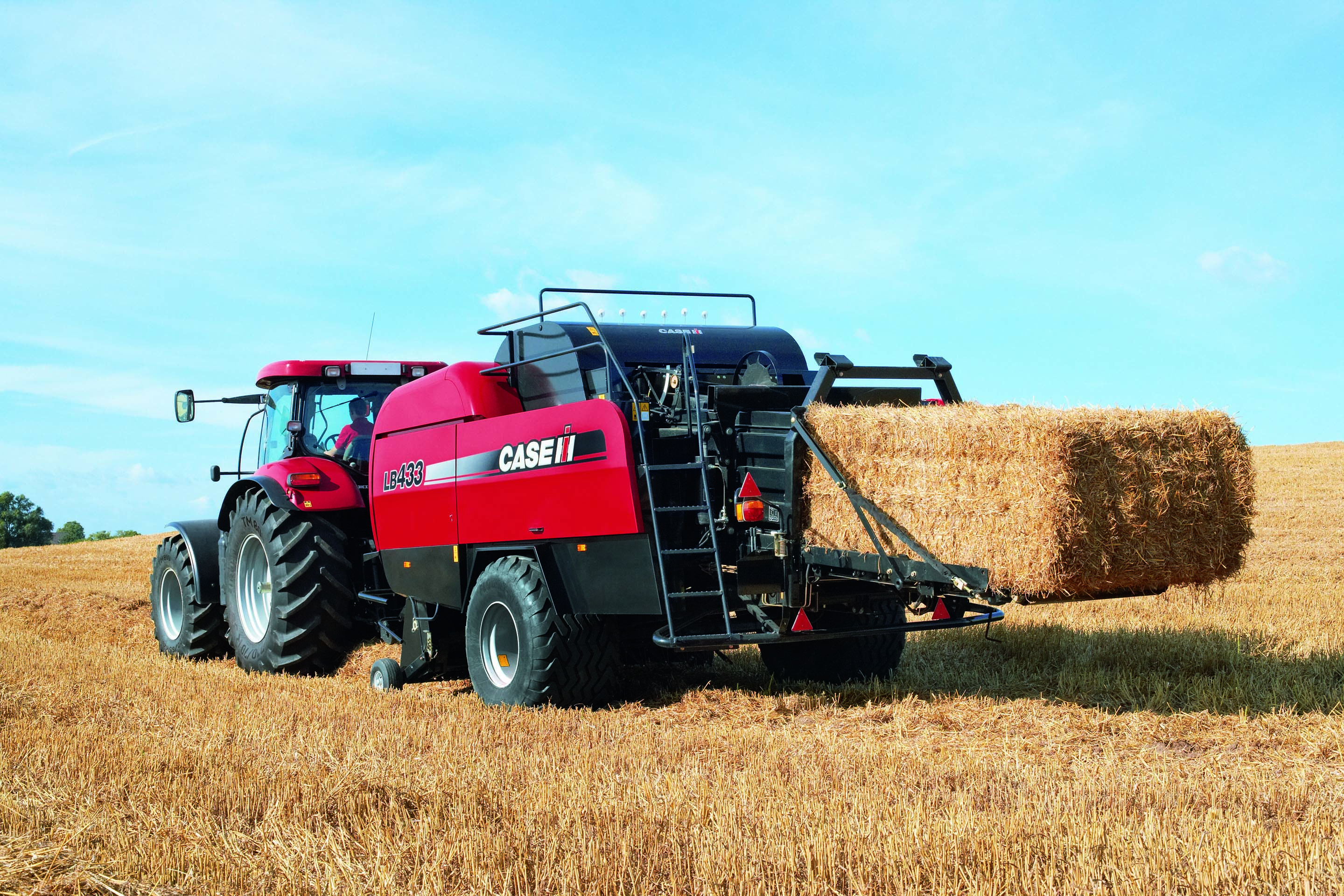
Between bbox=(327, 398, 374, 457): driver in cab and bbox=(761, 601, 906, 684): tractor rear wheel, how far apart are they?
4.13 meters

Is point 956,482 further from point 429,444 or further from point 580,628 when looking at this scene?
point 429,444

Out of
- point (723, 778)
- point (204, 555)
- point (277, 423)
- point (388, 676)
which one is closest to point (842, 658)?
point (388, 676)

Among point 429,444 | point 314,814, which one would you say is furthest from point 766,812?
point 429,444

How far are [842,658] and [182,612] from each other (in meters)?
6.53

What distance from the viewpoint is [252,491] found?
9953 millimetres

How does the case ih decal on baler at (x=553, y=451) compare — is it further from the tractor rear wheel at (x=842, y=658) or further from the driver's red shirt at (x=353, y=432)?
the driver's red shirt at (x=353, y=432)

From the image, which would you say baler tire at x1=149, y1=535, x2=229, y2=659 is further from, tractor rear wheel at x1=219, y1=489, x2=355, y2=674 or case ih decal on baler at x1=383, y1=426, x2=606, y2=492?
case ih decal on baler at x1=383, y1=426, x2=606, y2=492

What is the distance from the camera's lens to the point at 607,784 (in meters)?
4.99

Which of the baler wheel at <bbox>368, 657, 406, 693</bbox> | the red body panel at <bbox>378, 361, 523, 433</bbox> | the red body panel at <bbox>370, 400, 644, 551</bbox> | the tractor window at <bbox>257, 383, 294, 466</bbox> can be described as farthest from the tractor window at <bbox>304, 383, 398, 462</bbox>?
the baler wheel at <bbox>368, 657, 406, 693</bbox>

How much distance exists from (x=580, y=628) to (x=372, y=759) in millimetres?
1934

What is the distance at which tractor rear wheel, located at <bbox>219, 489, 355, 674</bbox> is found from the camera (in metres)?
9.18

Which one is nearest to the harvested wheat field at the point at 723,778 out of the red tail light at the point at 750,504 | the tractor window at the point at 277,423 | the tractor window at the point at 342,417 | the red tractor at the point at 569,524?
the red tractor at the point at 569,524

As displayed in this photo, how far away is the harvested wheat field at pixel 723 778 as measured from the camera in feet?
12.8

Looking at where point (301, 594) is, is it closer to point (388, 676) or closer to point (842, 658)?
point (388, 676)
